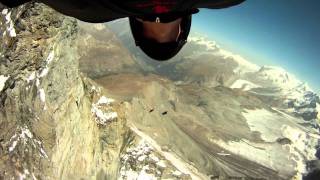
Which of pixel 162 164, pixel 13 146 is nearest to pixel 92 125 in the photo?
pixel 13 146

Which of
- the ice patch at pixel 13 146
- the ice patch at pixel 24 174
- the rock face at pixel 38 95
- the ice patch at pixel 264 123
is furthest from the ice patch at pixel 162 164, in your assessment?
the ice patch at pixel 264 123

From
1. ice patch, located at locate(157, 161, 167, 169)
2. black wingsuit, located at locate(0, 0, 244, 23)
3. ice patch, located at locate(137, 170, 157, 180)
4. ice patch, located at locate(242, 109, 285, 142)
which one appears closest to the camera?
black wingsuit, located at locate(0, 0, 244, 23)

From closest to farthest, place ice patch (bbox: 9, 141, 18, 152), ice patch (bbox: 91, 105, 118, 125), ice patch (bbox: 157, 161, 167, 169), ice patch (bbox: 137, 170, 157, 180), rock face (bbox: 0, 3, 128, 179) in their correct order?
rock face (bbox: 0, 3, 128, 179), ice patch (bbox: 9, 141, 18, 152), ice patch (bbox: 91, 105, 118, 125), ice patch (bbox: 137, 170, 157, 180), ice patch (bbox: 157, 161, 167, 169)

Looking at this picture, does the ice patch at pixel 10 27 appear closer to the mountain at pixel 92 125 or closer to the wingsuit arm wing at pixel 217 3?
the mountain at pixel 92 125

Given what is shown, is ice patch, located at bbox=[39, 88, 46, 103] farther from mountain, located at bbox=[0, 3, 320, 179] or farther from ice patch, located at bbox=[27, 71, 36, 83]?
ice patch, located at bbox=[27, 71, 36, 83]

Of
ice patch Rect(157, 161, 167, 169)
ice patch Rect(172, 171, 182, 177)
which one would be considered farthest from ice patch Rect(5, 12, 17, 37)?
ice patch Rect(172, 171, 182, 177)

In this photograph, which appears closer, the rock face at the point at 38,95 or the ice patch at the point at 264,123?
the rock face at the point at 38,95

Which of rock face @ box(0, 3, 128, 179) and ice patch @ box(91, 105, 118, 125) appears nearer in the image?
rock face @ box(0, 3, 128, 179)

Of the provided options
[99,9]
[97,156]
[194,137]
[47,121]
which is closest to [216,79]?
[194,137]

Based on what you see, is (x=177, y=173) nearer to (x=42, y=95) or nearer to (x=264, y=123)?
(x=42, y=95)
